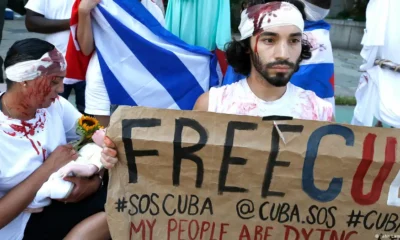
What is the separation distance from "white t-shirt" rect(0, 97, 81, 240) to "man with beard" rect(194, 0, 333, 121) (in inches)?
29.0

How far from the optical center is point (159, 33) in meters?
3.24

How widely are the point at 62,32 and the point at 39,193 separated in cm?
176

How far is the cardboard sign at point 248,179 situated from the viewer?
1875 millimetres

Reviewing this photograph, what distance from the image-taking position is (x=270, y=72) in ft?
6.63

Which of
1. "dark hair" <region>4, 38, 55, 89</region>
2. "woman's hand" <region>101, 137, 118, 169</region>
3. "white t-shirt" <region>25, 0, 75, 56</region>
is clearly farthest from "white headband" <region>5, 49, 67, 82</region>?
"white t-shirt" <region>25, 0, 75, 56</region>

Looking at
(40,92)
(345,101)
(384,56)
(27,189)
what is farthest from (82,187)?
(345,101)

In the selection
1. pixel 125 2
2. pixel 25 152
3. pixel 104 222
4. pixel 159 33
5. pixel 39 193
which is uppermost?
pixel 125 2

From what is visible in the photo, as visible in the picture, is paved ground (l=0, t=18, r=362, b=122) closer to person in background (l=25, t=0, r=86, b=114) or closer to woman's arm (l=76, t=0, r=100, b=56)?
person in background (l=25, t=0, r=86, b=114)

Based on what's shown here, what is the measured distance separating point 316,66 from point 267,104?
0.83 meters

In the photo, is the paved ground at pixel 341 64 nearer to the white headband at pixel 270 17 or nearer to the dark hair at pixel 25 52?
the dark hair at pixel 25 52

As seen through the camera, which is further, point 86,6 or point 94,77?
point 94,77

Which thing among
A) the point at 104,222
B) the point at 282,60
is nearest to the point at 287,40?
the point at 282,60

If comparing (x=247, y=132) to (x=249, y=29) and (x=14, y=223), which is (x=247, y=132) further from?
(x=14, y=223)

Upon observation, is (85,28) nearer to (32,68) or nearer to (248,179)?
(32,68)
